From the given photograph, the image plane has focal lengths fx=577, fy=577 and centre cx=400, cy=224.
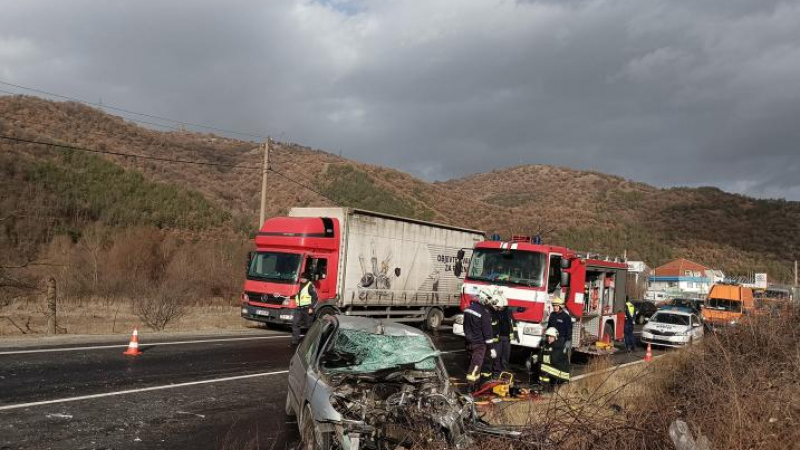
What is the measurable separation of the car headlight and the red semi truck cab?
6.16 metres

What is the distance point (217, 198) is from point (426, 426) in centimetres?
5050

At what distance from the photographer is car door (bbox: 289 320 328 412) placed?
6.19 m

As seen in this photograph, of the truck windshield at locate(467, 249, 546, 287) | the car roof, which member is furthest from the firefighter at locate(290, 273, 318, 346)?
the car roof

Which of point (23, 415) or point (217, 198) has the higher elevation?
point (217, 198)

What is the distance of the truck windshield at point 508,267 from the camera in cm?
1260

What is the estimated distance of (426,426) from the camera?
15.6 ft

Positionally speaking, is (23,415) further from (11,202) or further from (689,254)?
(689,254)

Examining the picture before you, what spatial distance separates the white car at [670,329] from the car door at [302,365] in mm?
15468

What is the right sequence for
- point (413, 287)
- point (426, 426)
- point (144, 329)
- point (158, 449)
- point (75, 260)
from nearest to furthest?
point (426, 426) → point (158, 449) → point (144, 329) → point (413, 287) → point (75, 260)

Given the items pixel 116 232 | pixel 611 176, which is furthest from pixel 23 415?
pixel 611 176

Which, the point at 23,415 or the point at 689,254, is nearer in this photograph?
the point at 23,415

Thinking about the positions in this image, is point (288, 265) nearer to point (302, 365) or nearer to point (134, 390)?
point (134, 390)

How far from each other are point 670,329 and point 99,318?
19432mm

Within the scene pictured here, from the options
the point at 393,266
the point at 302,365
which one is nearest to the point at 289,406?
the point at 302,365
